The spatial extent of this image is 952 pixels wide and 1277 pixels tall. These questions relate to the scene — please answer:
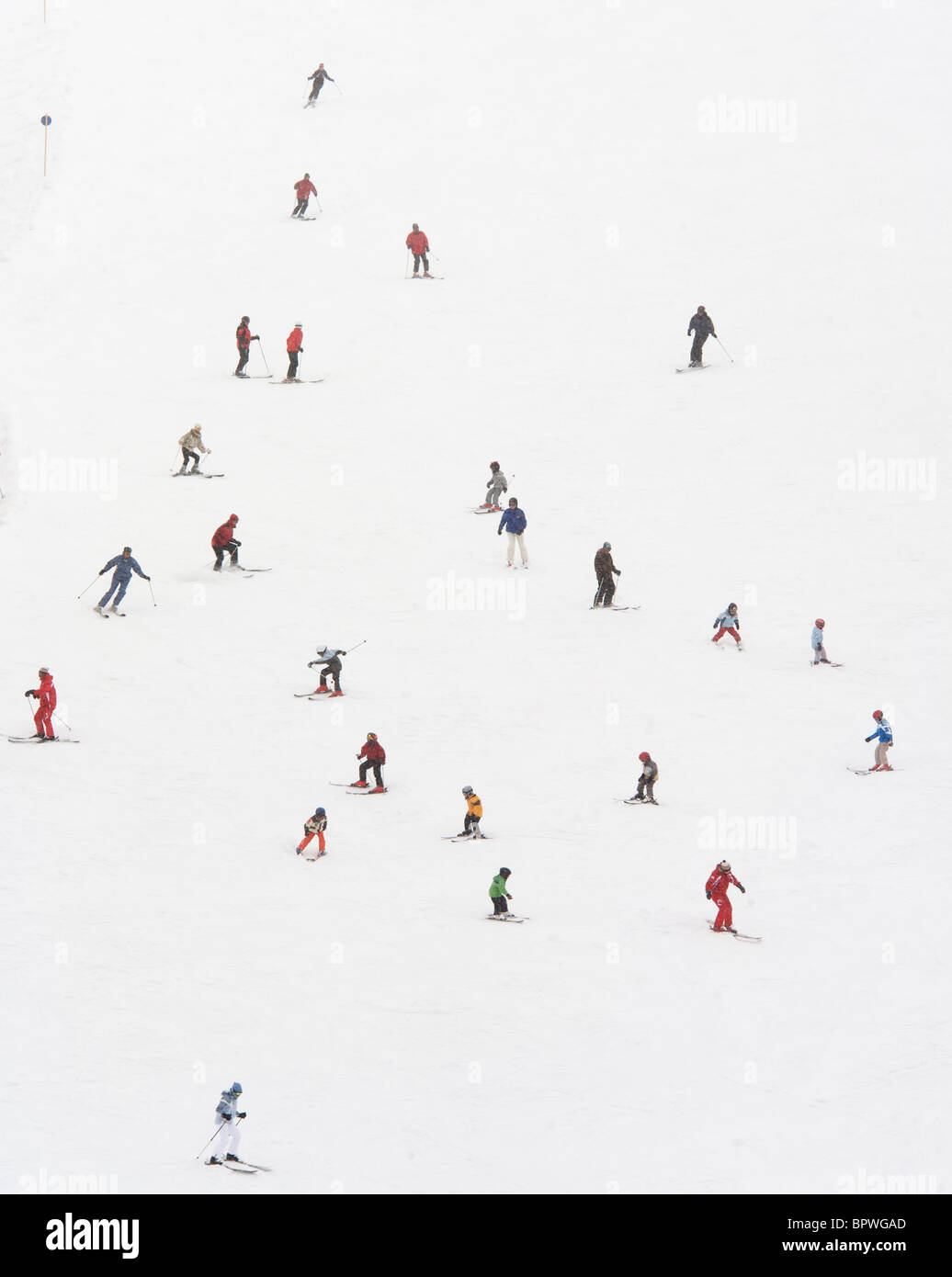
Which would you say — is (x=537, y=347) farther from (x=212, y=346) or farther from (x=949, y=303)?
(x=949, y=303)

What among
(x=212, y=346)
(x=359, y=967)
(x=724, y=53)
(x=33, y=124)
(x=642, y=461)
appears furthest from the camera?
(x=724, y=53)

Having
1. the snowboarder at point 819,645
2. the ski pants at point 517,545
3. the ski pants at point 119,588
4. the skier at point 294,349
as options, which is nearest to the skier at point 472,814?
the snowboarder at point 819,645

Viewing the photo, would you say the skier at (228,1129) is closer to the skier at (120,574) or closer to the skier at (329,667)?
the skier at (329,667)

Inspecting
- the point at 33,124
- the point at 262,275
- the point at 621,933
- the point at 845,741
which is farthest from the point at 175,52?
the point at 621,933

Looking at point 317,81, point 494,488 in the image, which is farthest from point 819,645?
point 317,81

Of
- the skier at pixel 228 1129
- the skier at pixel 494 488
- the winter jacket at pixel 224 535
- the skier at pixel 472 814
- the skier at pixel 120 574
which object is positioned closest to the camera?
the skier at pixel 228 1129
